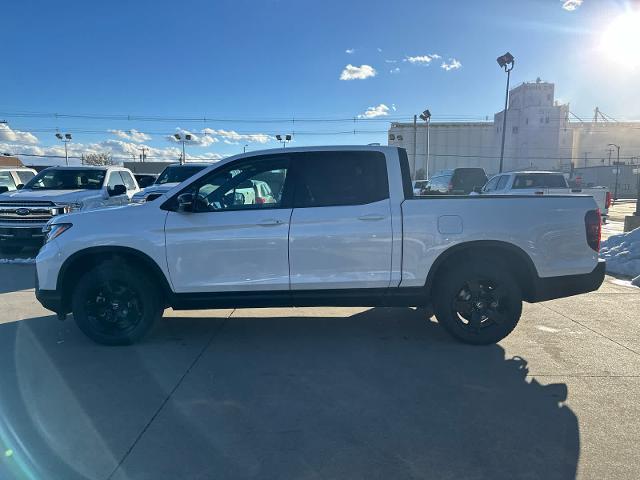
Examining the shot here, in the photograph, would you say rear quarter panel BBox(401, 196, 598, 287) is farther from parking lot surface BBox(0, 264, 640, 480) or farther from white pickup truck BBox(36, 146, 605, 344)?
parking lot surface BBox(0, 264, 640, 480)

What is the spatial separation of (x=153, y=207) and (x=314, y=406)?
2.52 metres

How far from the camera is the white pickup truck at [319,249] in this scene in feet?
14.5

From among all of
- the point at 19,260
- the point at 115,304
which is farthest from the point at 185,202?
the point at 19,260

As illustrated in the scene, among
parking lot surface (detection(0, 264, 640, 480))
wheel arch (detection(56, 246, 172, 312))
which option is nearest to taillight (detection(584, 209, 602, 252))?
parking lot surface (detection(0, 264, 640, 480))

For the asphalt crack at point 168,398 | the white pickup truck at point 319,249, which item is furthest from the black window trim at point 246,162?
the asphalt crack at point 168,398

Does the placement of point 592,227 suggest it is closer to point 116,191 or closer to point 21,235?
point 116,191

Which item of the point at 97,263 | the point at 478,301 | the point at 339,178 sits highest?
the point at 339,178

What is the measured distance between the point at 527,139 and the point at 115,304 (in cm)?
8385

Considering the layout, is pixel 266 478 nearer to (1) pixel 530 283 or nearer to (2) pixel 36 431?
(2) pixel 36 431

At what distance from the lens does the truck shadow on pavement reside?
2770 millimetres

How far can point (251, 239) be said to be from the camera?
4.40 meters

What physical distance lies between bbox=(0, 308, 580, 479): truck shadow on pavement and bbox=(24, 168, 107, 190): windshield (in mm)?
6144

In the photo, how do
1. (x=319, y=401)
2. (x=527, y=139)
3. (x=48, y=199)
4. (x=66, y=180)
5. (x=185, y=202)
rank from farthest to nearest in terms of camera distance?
(x=527, y=139) < (x=66, y=180) < (x=48, y=199) < (x=185, y=202) < (x=319, y=401)

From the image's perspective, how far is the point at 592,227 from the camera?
453 centimetres
